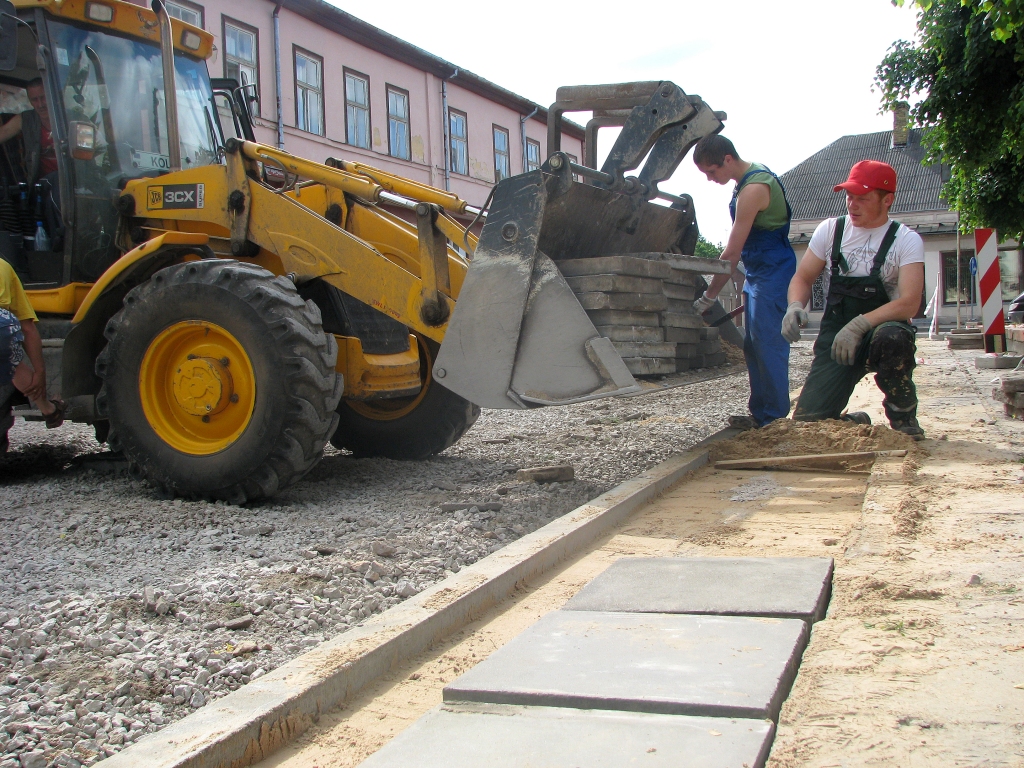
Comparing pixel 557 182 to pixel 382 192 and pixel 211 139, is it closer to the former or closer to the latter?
pixel 382 192

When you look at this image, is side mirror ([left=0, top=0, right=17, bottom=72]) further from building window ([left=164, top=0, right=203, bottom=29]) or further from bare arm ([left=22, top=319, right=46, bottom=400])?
building window ([left=164, top=0, right=203, bottom=29])

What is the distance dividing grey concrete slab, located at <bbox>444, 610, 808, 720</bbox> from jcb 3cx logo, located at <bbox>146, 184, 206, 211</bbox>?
384 cm

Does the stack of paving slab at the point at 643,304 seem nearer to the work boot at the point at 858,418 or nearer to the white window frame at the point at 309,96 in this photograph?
the work boot at the point at 858,418

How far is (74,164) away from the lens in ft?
18.9

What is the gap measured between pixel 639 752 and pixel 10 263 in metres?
5.53

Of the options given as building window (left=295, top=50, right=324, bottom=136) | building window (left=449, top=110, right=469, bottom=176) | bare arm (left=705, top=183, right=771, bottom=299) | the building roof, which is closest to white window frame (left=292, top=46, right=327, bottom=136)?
building window (left=295, top=50, right=324, bottom=136)

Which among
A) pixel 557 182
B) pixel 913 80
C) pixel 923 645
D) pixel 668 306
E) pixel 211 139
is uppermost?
pixel 913 80

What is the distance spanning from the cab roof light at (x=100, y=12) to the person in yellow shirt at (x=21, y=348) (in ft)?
5.25

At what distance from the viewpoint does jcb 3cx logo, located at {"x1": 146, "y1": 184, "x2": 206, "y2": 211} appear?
18.2 feet

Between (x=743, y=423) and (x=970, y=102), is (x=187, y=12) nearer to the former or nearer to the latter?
(x=970, y=102)

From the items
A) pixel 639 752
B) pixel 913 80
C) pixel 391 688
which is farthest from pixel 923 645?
pixel 913 80

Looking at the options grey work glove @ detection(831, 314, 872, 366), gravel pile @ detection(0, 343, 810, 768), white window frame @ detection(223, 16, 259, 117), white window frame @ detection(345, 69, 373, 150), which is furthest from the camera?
white window frame @ detection(345, 69, 373, 150)

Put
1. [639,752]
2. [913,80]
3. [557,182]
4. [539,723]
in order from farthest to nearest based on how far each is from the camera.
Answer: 1. [913,80]
2. [557,182]
3. [539,723]
4. [639,752]

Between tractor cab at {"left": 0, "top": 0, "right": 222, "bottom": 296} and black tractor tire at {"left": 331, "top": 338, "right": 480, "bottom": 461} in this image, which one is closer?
tractor cab at {"left": 0, "top": 0, "right": 222, "bottom": 296}
